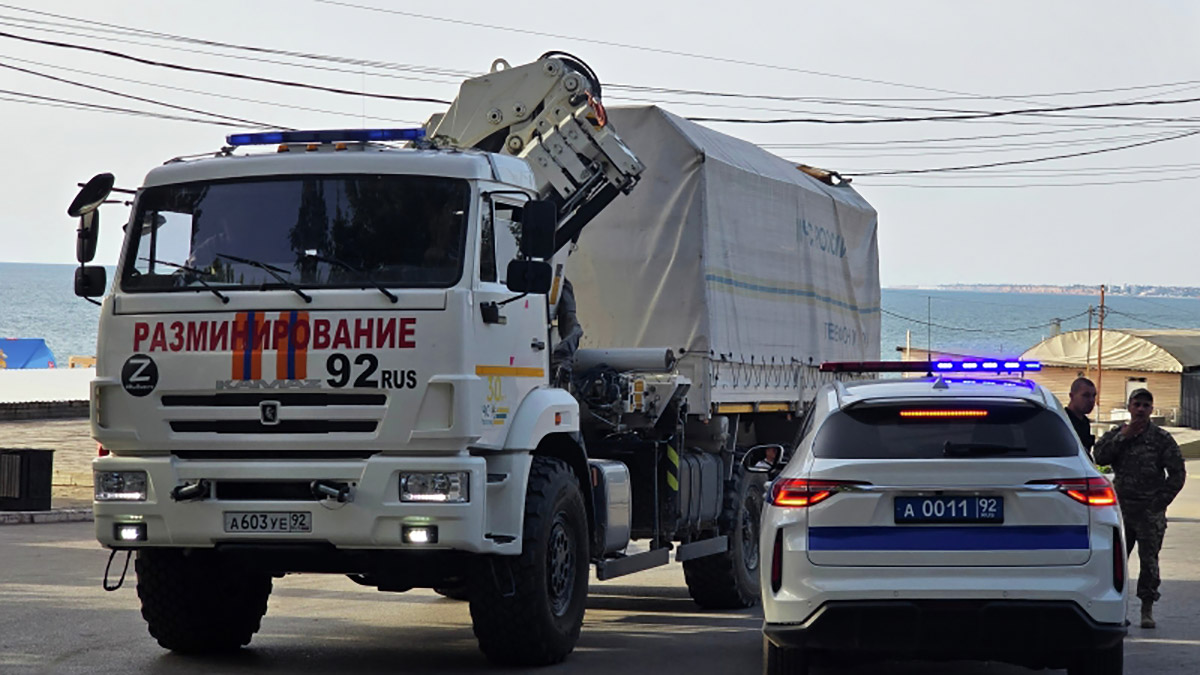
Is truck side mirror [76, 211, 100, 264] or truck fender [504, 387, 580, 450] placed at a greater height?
truck side mirror [76, 211, 100, 264]

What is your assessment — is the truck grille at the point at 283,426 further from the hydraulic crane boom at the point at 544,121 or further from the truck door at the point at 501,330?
Answer: the hydraulic crane boom at the point at 544,121

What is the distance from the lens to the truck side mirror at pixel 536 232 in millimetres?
9062

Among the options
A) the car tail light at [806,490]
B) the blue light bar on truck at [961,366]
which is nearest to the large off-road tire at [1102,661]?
the car tail light at [806,490]

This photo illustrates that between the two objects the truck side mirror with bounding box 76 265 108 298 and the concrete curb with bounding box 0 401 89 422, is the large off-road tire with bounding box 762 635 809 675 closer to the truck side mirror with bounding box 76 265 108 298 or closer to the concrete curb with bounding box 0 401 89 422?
the truck side mirror with bounding box 76 265 108 298

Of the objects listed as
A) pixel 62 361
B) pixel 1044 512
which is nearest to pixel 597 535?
pixel 1044 512

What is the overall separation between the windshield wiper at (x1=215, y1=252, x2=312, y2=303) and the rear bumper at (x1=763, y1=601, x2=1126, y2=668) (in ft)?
10.7

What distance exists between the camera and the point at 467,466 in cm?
Answer: 876

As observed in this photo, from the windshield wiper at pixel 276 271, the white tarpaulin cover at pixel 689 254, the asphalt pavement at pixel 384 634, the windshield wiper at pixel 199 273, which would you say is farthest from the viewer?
the white tarpaulin cover at pixel 689 254

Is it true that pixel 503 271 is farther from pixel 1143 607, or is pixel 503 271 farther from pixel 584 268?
pixel 1143 607

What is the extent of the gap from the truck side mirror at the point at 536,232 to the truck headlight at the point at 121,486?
244 cm

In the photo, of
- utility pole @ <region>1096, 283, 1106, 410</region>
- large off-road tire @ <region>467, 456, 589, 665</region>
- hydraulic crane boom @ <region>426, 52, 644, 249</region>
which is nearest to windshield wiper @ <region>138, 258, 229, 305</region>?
large off-road tire @ <region>467, 456, 589, 665</region>

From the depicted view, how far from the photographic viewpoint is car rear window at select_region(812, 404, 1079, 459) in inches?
295

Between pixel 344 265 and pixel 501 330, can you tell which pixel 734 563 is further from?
pixel 344 265

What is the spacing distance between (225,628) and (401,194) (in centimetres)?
300
